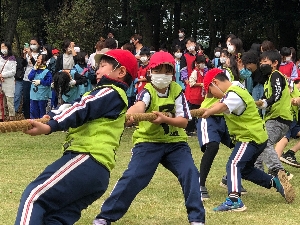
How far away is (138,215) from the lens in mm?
6340

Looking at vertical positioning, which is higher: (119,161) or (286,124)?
(286,124)

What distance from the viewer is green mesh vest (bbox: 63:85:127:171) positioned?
415 cm

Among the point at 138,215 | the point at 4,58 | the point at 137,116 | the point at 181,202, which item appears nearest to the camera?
the point at 137,116

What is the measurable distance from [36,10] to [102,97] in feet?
88.5

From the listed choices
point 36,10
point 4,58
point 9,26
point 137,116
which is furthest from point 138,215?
point 36,10

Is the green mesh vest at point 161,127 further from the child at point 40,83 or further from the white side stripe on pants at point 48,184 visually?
the child at point 40,83

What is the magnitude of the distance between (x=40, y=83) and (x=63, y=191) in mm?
9822

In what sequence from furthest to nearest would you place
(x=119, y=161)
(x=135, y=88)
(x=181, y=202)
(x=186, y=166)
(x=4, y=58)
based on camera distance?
(x=4, y=58) → (x=135, y=88) → (x=119, y=161) → (x=181, y=202) → (x=186, y=166)

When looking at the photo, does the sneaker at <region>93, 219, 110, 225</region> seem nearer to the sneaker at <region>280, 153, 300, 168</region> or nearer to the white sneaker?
the white sneaker

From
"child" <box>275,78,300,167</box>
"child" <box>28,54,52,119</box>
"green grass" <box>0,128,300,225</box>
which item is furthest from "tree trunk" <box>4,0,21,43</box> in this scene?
"child" <box>275,78,300,167</box>

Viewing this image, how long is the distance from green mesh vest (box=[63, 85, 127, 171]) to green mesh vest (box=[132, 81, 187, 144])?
151 centimetres

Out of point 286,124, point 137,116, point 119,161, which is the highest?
point 137,116

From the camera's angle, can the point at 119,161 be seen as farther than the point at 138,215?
Yes

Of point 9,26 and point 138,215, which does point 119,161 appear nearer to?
point 138,215
